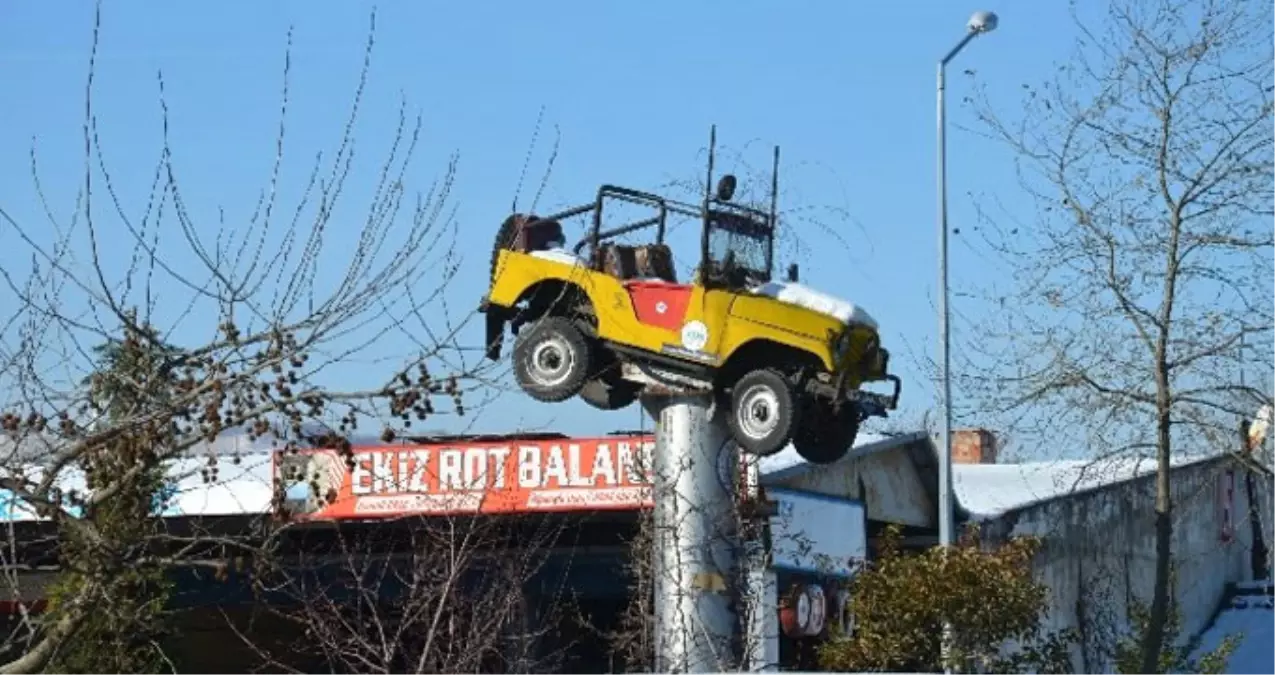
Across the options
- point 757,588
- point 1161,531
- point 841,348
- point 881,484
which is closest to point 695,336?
point 841,348

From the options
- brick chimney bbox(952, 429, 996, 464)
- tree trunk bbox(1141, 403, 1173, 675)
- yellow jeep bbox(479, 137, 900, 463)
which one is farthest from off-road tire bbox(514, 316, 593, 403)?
brick chimney bbox(952, 429, 996, 464)

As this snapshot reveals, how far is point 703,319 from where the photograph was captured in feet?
64.3

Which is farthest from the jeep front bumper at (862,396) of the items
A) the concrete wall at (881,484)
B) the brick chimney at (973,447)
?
the brick chimney at (973,447)

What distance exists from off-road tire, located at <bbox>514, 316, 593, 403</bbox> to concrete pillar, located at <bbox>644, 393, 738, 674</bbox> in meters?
0.93

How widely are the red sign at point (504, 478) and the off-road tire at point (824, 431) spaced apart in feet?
6.59

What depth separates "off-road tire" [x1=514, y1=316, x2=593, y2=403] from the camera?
19984mm

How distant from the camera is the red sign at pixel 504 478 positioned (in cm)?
2255

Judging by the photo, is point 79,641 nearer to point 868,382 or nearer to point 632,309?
point 632,309

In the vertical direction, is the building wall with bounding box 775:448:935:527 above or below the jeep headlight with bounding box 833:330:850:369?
below

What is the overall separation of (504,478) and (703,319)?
13.8ft

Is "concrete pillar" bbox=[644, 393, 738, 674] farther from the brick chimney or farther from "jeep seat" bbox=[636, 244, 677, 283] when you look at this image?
the brick chimney

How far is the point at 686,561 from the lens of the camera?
2030 cm

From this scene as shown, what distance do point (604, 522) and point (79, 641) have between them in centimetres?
834

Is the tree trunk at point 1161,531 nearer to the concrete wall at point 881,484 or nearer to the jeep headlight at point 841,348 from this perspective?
the jeep headlight at point 841,348
